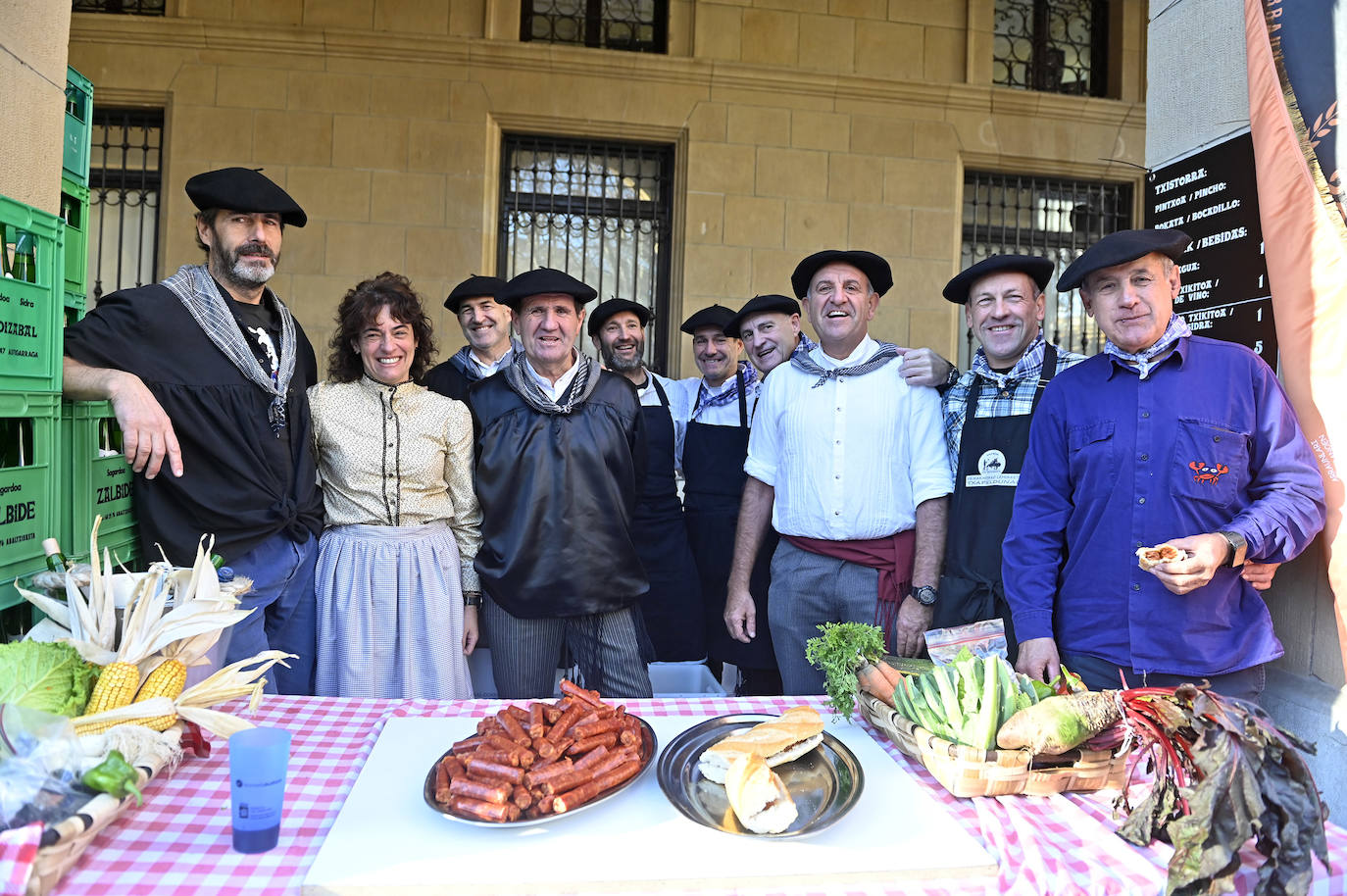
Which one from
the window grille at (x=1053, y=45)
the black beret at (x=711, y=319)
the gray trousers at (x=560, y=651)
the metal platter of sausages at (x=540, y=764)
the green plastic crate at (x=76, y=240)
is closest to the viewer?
the metal platter of sausages at (x=540, y=764)

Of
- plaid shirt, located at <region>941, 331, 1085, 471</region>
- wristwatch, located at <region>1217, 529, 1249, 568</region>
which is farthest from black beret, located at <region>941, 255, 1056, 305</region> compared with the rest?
wristwatch, located at <region>1217, 529, 1249, 568</region>

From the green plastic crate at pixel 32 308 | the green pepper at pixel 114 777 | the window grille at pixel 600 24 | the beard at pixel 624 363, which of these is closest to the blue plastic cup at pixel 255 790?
the green pepper at pixel 114 777

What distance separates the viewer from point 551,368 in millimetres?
3293

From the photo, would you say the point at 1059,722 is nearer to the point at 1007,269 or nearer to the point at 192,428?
the point at 1007,269

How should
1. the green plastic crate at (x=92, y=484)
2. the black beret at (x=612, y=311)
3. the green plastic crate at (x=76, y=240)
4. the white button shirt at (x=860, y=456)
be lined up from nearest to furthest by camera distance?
the green plastic crate at (x=92, y=484) < the green plastic crate at (x=76, y=240) < the white button shirt at (x=860, y=456) < the black beret at (x=612, y=311)

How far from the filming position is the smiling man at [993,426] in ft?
9.39

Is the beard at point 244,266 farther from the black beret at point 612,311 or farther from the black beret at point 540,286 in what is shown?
the black beret at point 612,311

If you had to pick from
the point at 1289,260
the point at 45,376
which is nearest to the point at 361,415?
the point at 45,376

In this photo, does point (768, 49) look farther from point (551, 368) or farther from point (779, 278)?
point (551, 368)

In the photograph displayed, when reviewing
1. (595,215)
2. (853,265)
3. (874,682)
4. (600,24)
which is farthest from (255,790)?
(600,24)

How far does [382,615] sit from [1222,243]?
3023 millimetres

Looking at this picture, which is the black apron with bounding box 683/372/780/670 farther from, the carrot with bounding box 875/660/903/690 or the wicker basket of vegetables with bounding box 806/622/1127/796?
the wicker basket of vegetables with bounding box 806/622/1127/796

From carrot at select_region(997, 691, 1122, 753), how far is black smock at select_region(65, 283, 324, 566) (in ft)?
7.32

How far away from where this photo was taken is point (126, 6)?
21.9ft
